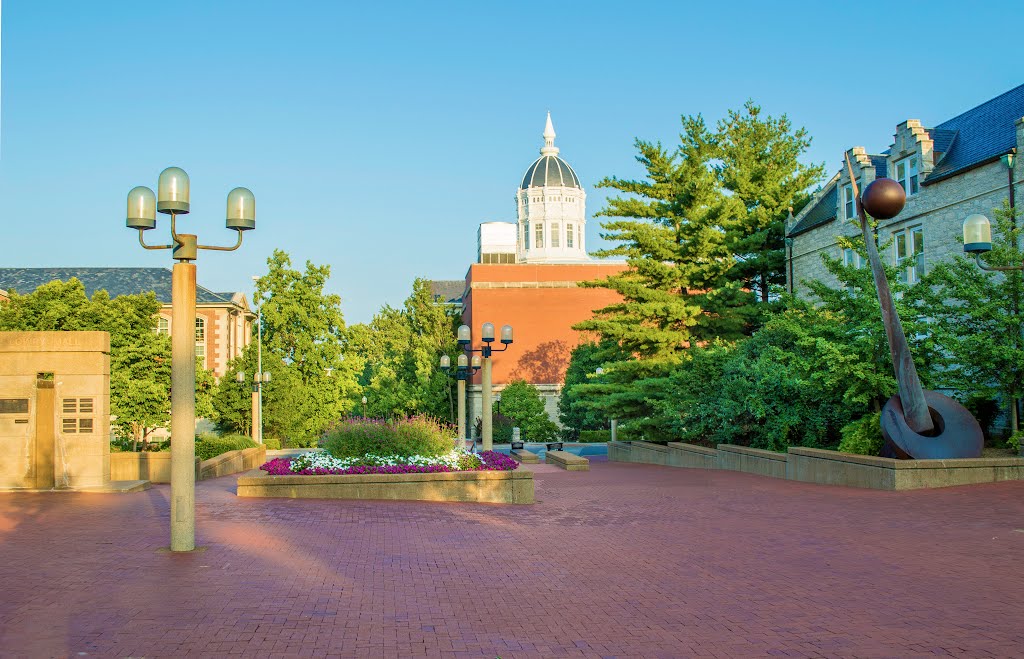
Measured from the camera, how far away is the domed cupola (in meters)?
95.7

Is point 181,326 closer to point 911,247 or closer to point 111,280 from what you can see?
point 911,247

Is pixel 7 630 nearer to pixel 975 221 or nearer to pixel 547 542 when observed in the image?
pixel 547 542

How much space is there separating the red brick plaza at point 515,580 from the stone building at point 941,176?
14883 mm

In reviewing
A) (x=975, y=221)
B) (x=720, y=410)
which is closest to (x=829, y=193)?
(x=720, y=410)

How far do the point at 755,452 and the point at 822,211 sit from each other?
16273mm

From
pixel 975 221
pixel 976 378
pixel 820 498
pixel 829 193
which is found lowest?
pixel 820 498

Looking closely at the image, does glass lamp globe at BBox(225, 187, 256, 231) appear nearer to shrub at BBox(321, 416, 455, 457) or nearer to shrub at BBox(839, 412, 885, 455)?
shrub at BBox(321, 416, 455, 457)

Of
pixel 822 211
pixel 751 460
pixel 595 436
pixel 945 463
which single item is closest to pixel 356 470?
pixel 945 463

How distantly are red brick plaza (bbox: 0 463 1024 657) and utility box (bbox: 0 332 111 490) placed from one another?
2366 mm

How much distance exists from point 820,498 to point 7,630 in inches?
508

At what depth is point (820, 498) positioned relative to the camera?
15656mm

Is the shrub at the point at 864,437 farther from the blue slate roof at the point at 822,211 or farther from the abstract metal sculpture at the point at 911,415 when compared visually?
the blue slate roof at the point at 822,211

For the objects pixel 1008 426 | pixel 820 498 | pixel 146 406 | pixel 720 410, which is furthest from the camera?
pixel 146 406

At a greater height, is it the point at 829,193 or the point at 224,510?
the point at 829,193
